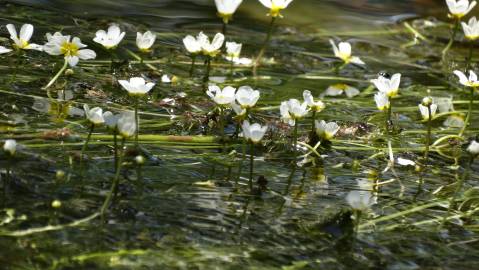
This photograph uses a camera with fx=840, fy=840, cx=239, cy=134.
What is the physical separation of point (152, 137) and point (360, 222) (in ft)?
2.09

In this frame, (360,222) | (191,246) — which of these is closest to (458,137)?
(360,222)

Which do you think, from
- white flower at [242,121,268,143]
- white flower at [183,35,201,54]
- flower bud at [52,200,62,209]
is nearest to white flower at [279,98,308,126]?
white flower at [242,121,268,143]

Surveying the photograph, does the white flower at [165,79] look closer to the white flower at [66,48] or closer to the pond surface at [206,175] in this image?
the pond surface at [206,175]

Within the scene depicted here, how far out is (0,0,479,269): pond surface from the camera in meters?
1.61

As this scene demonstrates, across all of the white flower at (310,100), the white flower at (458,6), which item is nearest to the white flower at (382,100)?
the white flower at (310,100)

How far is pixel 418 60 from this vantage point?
370 cm

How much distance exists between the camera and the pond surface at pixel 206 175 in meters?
1.61

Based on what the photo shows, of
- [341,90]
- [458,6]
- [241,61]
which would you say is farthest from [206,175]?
[458,6]

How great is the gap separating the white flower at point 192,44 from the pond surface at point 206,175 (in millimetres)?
145

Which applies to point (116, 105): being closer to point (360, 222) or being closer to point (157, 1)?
point (360, 222)

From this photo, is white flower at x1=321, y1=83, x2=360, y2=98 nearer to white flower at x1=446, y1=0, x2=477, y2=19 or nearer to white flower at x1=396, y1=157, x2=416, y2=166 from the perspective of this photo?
white flower at x1=446, y1=0, x2=477, y2=19

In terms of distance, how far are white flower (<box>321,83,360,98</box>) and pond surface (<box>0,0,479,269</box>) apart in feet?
0.14

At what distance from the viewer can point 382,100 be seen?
2412mm

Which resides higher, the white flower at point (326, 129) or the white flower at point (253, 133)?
the white flower at point (326, 129)
